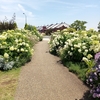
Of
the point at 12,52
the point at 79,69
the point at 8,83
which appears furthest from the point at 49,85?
the point at 12,52

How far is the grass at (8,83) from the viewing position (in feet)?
16.2

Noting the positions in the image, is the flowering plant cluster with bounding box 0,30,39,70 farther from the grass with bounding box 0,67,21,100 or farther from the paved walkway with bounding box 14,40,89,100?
the paved walkway with bounding box 14,40,89,100

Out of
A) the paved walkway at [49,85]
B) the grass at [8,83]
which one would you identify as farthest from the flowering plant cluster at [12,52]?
the paved walkway at [49,85]

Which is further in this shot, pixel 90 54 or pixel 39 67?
pixel 39 67

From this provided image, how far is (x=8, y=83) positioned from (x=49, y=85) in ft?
4.72

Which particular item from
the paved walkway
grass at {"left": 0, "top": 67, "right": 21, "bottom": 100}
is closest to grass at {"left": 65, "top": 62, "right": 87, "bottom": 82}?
the paved walkway

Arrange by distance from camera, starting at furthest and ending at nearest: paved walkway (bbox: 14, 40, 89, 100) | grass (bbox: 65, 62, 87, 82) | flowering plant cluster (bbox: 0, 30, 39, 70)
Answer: flowering plant cluster (bbox: 0, 30, 39, 70)
grass (bbox: 65, 62, 87, 82)
paved walkway (bbox: 14, 40, 89, 100)

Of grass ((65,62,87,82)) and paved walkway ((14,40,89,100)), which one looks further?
grass ((65,62,87,82))

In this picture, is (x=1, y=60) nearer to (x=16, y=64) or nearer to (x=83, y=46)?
(x=16, y=64)

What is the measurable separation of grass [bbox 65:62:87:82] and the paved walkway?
17 centimetres

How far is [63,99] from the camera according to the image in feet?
15.6

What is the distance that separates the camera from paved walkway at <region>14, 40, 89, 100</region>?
16.2ft

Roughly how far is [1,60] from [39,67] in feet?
5.80

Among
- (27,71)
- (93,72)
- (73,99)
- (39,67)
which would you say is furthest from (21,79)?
(93,72)
